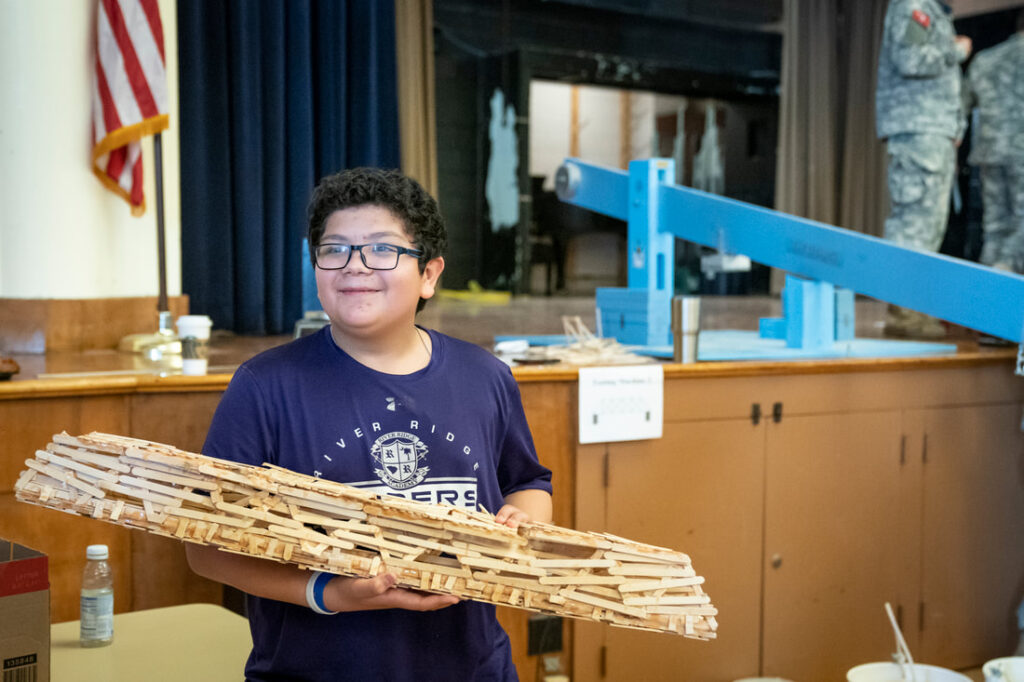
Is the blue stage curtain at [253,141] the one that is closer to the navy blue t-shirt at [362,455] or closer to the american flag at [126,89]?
the american flag at [126,89]

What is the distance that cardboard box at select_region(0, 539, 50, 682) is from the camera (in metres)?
1.08

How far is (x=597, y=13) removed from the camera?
296 inches

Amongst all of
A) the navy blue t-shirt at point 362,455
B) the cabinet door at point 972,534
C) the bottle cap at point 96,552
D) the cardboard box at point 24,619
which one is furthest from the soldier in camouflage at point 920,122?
the cardboard box at point 24,619

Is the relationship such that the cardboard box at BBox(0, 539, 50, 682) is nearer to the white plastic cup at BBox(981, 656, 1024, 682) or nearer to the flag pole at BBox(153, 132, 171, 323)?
the flag pole at BBox(153, 132, 171, 323)

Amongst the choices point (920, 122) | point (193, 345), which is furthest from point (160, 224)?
point (920, 122)

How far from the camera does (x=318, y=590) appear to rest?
113 centimetres

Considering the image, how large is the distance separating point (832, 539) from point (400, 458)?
1.69m

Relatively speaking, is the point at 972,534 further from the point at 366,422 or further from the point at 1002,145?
the point at 366,422

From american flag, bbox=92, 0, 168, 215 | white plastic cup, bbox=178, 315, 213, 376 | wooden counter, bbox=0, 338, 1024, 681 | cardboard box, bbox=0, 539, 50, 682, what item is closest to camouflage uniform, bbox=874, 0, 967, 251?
wooden counter, bbox=0, 338, 1024, 681

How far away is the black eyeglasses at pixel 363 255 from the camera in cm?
125

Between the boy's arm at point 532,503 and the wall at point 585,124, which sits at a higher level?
the wall at point 585,124

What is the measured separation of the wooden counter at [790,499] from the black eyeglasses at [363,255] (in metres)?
0.80

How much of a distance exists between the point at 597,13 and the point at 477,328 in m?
4.17

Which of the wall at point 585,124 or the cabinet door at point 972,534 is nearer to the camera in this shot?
the cabinet door at point 972,534
